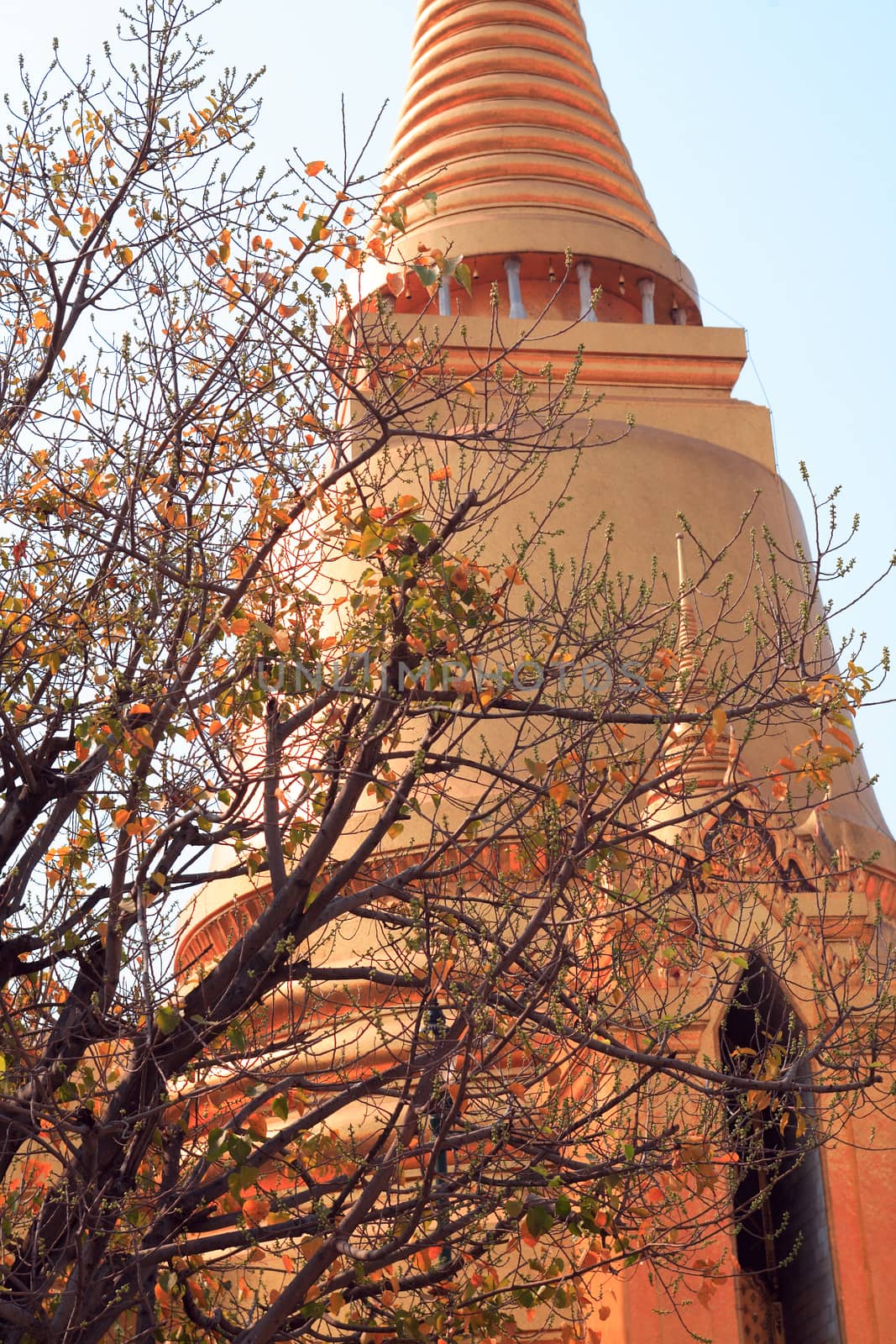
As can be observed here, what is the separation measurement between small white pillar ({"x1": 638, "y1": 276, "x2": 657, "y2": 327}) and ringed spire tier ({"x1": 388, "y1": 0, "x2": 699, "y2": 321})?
0.10m

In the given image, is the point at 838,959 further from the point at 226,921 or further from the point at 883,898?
the point at 226,921

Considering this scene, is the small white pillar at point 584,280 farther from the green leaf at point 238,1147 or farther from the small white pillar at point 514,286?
A: the green leaf at point 238,1147

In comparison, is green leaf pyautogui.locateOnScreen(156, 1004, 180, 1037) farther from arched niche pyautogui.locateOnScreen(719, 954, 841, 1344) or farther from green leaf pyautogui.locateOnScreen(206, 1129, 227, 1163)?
arched niche pyautogui.locateOnScreen(719, 954, 841, 1344)

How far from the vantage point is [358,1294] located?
20.4 feet

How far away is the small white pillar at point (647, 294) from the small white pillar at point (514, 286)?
55.7 inches

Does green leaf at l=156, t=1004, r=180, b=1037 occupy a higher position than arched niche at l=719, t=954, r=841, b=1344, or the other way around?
arched niche at l=719, t=954, r=841, b=1344

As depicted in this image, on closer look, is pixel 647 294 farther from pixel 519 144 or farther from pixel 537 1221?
pixel 537 1221

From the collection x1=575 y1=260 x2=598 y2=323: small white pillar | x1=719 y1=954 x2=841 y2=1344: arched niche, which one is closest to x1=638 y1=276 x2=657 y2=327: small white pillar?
x1=575 y1=260 x2=598 y2=323: small white pillar

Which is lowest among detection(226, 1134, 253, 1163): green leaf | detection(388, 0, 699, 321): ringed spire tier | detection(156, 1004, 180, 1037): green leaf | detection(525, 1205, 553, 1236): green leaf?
detection(525, 1205, 553, 1236): green leaf

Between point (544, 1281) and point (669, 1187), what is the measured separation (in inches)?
30.8

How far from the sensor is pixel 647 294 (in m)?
19.2

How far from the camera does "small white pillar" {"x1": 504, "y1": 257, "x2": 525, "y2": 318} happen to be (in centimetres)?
1808

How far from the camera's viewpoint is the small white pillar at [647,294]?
19.2 metres

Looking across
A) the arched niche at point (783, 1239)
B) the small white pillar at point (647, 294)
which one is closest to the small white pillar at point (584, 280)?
the small white pillar at point (647, 294)
